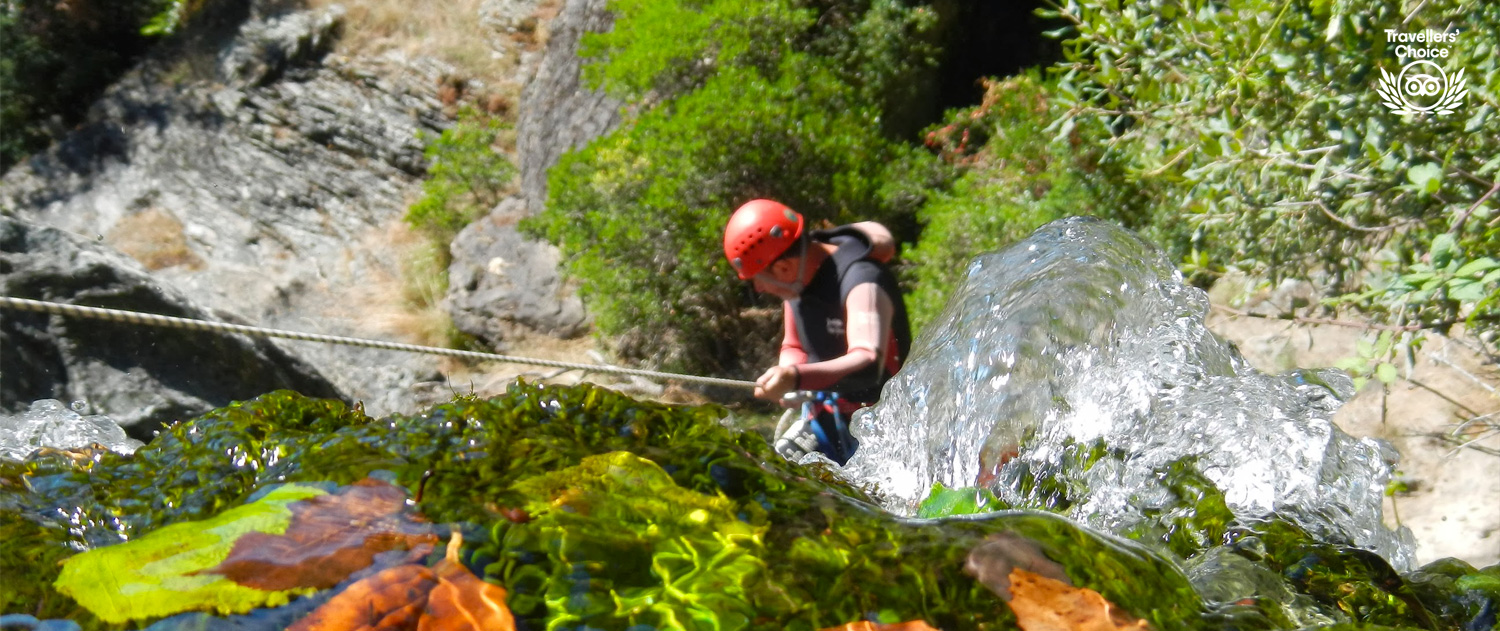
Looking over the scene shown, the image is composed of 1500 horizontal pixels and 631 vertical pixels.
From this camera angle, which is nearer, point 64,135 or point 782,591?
point 782,591

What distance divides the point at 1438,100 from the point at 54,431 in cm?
359

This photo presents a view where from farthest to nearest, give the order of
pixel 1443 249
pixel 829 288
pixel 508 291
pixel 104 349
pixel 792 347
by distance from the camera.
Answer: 1. pixel 508 291
2. pixel 792 347
3. pixel 829 288
4. pixel 104 349
5. pixel 1443 249

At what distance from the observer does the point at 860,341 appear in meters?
4.02

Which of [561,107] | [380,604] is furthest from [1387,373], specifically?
[561,107]

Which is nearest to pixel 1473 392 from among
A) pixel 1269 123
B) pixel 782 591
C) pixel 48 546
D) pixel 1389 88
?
pixel 1269 123

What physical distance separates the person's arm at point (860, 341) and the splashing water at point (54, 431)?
7.52 ft

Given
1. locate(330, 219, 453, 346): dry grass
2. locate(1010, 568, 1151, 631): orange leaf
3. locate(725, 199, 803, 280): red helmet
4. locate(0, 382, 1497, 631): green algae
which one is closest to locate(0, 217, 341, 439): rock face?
locate(725, 199, 803, 280): red helmet

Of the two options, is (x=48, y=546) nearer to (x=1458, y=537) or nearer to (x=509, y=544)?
(x=509, y=544)

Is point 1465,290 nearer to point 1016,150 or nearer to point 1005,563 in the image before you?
point 1005,563

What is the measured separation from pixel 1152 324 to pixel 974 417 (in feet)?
1.63

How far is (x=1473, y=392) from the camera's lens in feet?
15.1

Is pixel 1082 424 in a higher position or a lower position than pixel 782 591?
lower

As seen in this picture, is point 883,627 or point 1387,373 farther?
point 1387,373

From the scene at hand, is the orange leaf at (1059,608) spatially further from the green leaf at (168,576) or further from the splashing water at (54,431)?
the splashing water at (54,431)
